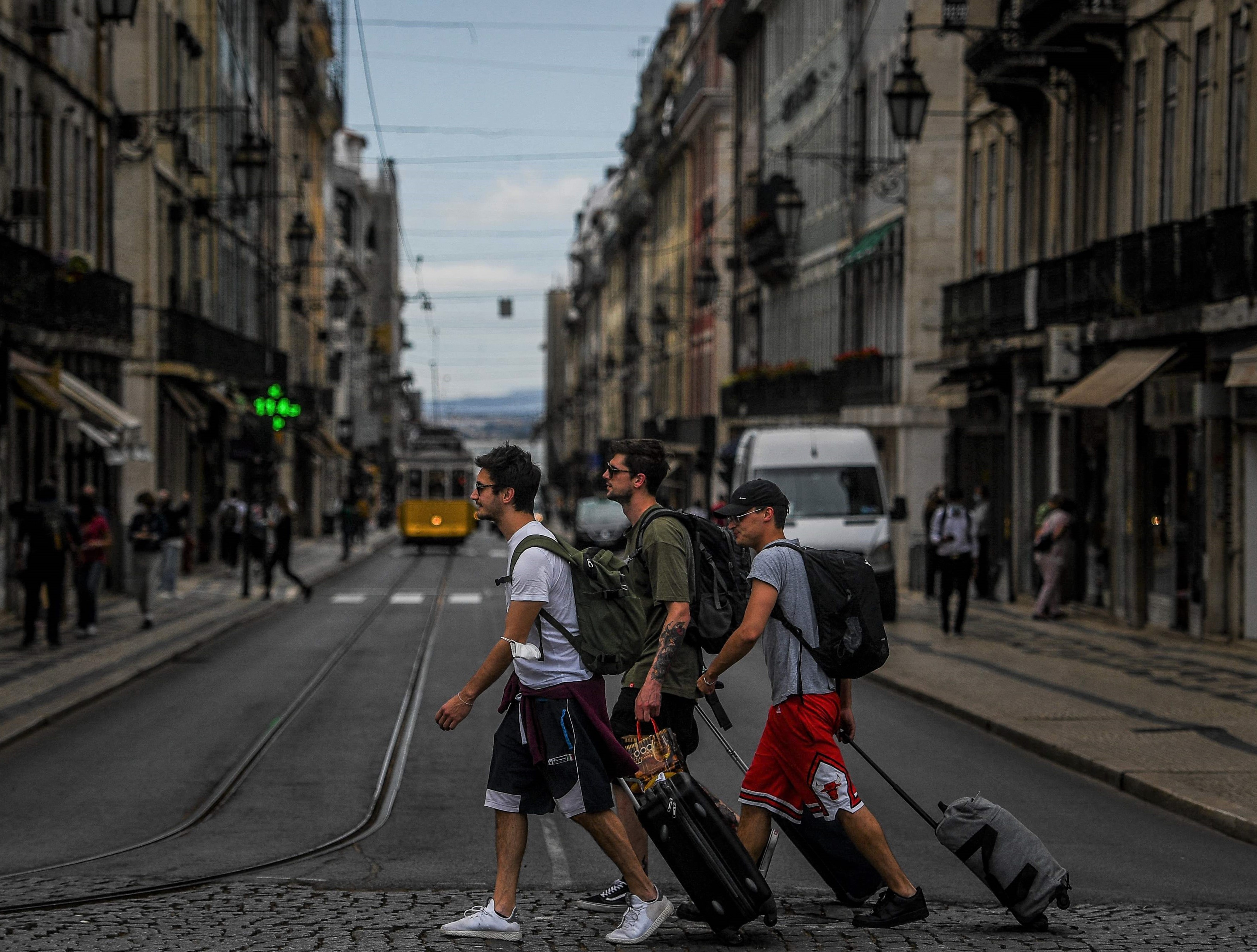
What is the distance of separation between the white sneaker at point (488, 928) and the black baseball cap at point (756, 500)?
170cm

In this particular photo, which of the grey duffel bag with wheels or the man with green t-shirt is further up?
the man with green t-shirt

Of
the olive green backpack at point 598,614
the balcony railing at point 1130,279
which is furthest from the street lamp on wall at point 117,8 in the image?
the olive green backpack at point 598,614

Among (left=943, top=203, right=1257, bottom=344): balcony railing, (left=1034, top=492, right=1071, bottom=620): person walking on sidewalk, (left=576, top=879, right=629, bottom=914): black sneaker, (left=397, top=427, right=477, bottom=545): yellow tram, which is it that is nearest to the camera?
(left=576, top=879, right=629, bottom=914): black sneaker

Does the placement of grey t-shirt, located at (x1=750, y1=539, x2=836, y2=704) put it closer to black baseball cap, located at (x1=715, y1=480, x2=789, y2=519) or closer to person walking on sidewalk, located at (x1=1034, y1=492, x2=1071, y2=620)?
black baseball cap, located at (x1=715, y1=480, x2=789, y2=519)

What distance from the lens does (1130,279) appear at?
73.2 ft

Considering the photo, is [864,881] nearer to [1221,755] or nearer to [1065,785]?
[1065,785]

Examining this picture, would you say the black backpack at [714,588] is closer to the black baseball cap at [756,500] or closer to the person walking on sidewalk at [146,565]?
the black baseball cap at [756,500]

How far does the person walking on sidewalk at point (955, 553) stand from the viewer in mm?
21094

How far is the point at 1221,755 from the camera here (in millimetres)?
11570

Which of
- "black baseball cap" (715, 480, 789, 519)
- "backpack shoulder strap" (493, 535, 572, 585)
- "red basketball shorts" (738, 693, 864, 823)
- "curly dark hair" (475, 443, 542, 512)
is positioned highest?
"curly dark hair" (475, 443, 542, 512)

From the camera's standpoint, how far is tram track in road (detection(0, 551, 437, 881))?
8523 mm

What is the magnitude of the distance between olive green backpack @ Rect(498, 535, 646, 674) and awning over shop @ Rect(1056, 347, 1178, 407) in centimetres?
1482

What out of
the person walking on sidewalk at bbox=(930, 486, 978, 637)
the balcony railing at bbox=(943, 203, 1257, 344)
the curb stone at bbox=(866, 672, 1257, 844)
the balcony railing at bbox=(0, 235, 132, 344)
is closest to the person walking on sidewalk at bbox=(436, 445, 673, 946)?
the curb stone at bbox=(866, 672, 1257, 844)

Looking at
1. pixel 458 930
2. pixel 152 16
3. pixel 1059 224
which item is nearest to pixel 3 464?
pixel 152 16
